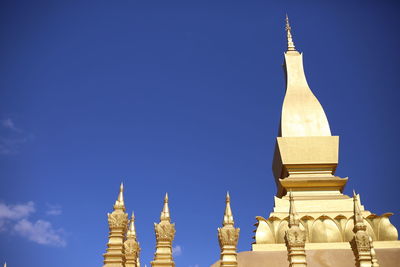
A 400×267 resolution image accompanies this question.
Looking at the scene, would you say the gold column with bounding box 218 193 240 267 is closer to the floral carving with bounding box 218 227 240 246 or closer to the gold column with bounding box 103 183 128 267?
the floral carving with bounding box 218 227 240 246

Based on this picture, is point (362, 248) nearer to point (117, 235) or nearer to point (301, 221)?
point (301, 221)

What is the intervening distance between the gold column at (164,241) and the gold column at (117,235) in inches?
34.5

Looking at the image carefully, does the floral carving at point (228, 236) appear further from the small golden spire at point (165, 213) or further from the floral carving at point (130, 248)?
the floral carving at point (130, 248)

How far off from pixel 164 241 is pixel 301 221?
21.3ft

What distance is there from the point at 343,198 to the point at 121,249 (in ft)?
34.1

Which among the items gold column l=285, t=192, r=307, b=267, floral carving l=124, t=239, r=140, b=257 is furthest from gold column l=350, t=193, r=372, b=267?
floral carving l=124, t=239, r=140, b=257

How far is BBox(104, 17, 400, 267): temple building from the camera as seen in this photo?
420 inches

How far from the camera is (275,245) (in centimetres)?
1456

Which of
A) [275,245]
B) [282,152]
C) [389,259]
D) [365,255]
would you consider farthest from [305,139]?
[365,255]

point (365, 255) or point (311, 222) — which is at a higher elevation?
point (311, 222)

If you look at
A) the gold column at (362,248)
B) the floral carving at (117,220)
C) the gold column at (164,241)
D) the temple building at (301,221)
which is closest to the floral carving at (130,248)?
the temple building at (301,221)

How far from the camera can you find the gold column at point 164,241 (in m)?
10.6

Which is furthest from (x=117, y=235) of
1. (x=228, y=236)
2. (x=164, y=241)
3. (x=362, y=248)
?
(x=362, y=248)

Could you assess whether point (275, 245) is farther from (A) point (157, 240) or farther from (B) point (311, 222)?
(A) point (157, 240)
